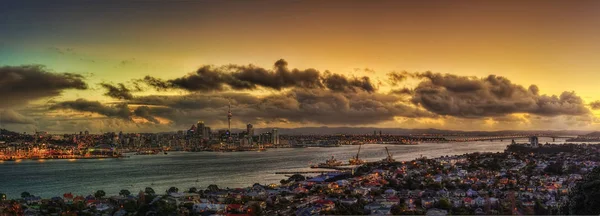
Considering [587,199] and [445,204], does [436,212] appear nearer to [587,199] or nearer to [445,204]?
[445,204]

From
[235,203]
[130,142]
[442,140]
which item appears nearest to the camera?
[235,203]

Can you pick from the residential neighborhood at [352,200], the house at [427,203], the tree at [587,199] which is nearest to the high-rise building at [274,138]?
the residential neighborhood at [352,200]

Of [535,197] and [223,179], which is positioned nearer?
[535,197]

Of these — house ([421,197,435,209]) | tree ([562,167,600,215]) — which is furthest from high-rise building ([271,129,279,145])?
tree ([562,167,600,215])

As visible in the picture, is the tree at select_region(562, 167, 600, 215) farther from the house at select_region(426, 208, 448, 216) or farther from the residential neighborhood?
the house at select_region(426, 208, 448, 216)

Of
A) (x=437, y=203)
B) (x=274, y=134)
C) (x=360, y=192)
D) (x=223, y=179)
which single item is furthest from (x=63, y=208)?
(x=274, y=134)

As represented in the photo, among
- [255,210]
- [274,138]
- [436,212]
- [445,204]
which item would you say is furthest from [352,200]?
[274,138]

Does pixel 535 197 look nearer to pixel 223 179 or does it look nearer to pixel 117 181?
pixel 223 179

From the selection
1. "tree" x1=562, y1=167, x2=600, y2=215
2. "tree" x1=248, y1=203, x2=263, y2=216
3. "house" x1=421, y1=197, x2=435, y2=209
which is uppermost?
"tree" x1=562, y1=167, x2=600, y2=215

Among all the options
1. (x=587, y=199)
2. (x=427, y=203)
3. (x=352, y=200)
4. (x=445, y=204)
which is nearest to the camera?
(x=587, y=199)

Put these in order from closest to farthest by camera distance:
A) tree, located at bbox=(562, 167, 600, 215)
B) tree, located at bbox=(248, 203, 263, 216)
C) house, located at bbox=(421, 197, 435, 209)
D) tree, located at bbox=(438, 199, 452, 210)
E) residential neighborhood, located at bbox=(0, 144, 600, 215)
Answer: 1. tree, located at bbox=(562, 167, 600, 215)
2. tree, located at bbox=(248, 203, 263, 216)
3. residential neighborhood, located at bbox=(0, 144, 600, 215)
4. tree, located at bbox=(438, 199, 452, 210)
5. house, located at bbox=(421, 197, 435, 209)

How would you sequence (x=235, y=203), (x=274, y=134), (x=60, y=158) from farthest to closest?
(x=274, y=134), (x=60, y=158), (x=235, y=203)
